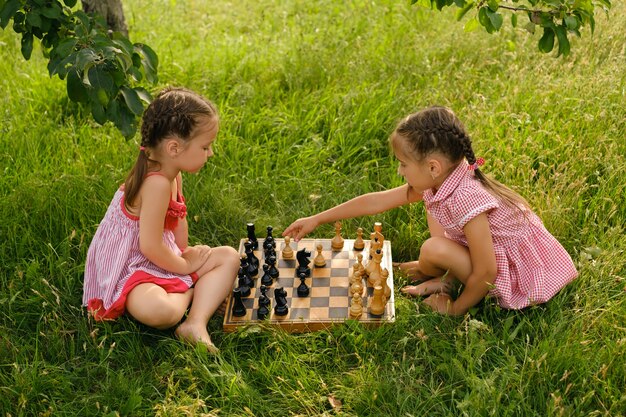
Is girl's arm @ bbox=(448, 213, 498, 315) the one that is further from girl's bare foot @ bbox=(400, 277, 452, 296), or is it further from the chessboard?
the chessboard

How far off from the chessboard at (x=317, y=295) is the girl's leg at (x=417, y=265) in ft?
0.34

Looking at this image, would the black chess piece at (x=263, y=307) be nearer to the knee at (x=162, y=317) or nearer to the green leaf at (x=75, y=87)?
the knee at (x=162, y=317)

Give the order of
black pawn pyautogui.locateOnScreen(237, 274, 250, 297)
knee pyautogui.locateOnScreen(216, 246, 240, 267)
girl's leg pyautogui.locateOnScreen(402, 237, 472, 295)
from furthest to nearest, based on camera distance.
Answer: knee pyautogui.locateOnScreen(216, 246, 240, 267), black pawn pyautogui.locateOnScreen(237, 274, 250, 297), girl's leg pyautogui.locateOnScreen(402, 237, 472, 295)

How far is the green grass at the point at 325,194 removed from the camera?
3.15 m

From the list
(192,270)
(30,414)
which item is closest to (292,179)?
(192,270)

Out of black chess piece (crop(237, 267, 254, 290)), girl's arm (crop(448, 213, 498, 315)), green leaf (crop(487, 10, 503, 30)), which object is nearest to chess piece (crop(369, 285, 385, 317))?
girl's arm (crop(448, 213, 498, 315))

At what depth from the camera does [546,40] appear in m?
3.60

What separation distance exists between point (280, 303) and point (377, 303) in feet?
1.62

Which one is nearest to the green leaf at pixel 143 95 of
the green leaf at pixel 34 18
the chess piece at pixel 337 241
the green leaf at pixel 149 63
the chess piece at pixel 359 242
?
the green leaf at pixel 149 63

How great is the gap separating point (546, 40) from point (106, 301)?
8.50ft

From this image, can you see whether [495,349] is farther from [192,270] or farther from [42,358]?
[42,358]

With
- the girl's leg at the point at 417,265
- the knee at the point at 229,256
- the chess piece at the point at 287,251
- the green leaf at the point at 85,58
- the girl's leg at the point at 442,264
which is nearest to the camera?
the green leaf at the point at 85,58

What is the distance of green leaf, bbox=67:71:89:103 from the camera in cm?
322

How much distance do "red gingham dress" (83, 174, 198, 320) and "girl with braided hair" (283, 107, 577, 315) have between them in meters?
1.30
